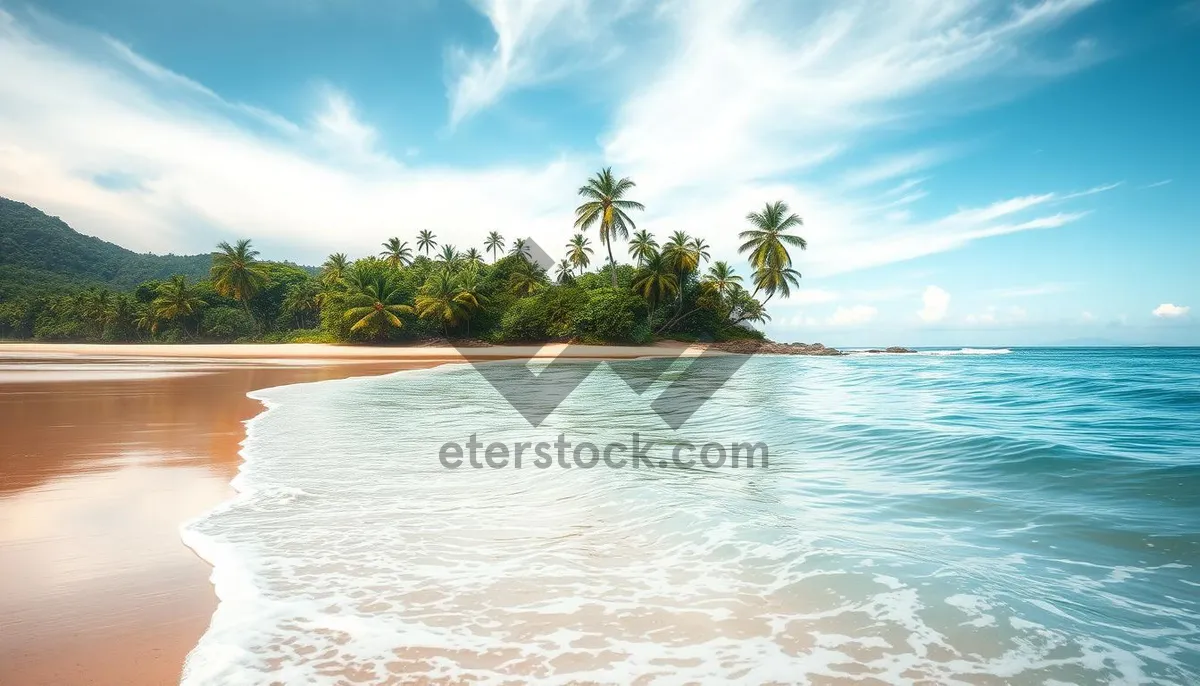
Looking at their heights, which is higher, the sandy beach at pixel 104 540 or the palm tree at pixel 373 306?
the palm tree at pixel 373 306

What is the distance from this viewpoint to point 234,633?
8.35 feet

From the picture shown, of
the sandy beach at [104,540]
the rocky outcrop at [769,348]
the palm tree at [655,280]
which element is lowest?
the sandy beach at [104,540]

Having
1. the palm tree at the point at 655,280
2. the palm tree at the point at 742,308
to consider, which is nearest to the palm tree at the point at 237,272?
the palm tree at the point at 655,280

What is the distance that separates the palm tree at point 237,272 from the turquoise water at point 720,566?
52405 mm

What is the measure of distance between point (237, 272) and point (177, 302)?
Result: 26.3 ft

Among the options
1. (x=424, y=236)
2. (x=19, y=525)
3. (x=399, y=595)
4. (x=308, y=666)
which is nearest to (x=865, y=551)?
(x=399, y=595)

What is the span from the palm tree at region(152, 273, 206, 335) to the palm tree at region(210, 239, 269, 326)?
12.2 feet

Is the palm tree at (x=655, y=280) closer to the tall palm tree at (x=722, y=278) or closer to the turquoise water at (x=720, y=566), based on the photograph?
the tall palm tree at (x=722, y=278)

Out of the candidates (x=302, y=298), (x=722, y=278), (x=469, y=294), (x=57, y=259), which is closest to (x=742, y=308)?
(x=722, y=278)

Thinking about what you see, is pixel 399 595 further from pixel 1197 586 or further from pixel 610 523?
pixel 1197 586

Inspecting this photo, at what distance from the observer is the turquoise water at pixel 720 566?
2453mm

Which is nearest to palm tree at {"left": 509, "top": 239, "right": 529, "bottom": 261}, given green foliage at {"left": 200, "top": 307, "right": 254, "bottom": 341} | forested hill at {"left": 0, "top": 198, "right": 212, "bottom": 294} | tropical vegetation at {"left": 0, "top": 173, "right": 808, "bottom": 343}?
tropical vegetation at {"left": 0, "top": 173, "right": 808, "bottom": 343}

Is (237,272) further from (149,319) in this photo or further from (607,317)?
(607,317)

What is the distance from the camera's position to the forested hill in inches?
3287
